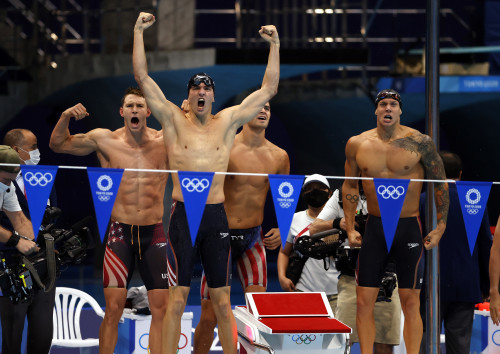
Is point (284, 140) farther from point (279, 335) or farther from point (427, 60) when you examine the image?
Result: point (279, 335)

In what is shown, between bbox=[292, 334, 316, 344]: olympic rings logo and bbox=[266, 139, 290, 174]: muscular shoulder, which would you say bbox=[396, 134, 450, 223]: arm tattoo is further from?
bbox=[292, 334, 316, 344]: olympic rings logo

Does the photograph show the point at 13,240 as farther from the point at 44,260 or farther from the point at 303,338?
the point at 303,338

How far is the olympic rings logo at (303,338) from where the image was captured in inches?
208

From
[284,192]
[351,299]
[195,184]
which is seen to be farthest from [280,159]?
[351,299]

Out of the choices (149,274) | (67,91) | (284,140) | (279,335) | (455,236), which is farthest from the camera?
(284,140)

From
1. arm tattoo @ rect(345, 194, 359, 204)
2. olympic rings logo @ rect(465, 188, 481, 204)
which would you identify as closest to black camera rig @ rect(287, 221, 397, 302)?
arm tattoo @ rect(345, 194, 359, 204)

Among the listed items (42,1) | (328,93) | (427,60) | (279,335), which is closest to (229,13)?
(328,93)

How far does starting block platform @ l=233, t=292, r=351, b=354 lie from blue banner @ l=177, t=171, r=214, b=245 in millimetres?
701

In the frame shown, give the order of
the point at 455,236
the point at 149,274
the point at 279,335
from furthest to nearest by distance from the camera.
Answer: the point at 455,236 → the point at 149,274 → the point at 279,335

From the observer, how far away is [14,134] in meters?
6.07

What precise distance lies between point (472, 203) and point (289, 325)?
1623 mm

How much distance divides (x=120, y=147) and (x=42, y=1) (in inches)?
290

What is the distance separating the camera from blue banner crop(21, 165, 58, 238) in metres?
5.27

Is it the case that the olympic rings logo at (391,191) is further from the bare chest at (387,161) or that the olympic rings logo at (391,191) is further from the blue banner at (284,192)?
the blue banner at (284,192)
